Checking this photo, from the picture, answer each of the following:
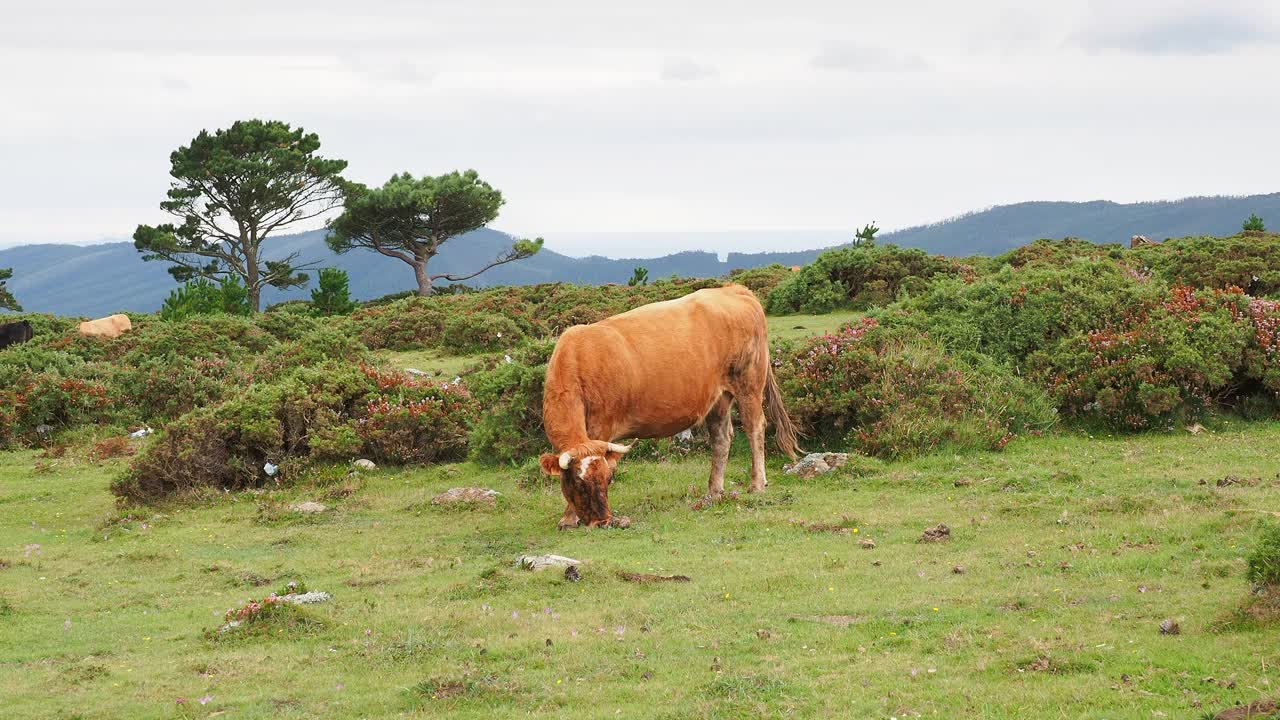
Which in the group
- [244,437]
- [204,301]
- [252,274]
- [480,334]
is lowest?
[244,437]

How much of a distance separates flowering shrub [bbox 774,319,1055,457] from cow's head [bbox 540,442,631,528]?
19.2 feet

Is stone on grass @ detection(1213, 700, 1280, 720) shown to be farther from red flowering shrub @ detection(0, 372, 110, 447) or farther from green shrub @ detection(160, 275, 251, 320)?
green shrub @ detection(160, 275, 251, 320)

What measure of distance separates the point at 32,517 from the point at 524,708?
41.1 ft

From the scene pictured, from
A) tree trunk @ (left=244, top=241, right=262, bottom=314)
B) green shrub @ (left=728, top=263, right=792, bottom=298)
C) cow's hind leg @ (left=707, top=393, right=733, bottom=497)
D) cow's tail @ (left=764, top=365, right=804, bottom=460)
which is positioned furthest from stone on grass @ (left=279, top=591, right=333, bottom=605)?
tree trunk @ (left=244, top=241, right=262, bottom=314)

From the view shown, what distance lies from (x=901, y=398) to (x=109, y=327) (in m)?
29.5

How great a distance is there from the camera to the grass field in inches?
341

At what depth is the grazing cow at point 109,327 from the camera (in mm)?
37656

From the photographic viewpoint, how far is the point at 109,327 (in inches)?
1534

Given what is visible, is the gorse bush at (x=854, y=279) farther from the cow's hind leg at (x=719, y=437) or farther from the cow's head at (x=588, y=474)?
the cow's head at (x=588, y=474)

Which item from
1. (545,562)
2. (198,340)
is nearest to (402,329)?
(198,340)

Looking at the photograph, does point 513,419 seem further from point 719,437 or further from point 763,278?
point 763,278

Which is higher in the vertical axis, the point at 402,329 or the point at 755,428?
the point at 402,329

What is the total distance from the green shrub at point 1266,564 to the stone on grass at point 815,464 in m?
8.28

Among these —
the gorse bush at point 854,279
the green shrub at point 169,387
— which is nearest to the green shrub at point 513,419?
the green shrub at point 169,387
